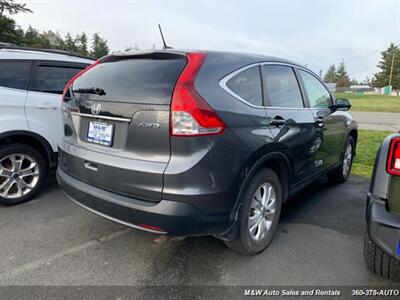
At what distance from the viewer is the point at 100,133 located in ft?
7.91

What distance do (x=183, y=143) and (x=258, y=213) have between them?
3.51ft

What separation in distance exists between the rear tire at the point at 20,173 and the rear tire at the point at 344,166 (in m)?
4.04

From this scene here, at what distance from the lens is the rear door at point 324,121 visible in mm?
3553

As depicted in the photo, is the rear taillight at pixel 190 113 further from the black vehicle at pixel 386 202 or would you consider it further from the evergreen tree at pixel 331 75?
the evergreen tree at pixel 331 75

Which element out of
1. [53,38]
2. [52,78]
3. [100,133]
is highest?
[53,38]

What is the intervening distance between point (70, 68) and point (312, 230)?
12.3ft

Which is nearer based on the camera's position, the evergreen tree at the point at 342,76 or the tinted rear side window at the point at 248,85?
the tinted rear side window at the point at 248,85

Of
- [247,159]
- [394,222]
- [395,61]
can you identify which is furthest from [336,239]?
[395,61]

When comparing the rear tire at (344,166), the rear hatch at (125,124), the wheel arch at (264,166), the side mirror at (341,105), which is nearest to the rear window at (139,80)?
the rear hatch at (125,124)

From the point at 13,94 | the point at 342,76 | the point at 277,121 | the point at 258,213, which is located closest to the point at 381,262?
the point at 258,213

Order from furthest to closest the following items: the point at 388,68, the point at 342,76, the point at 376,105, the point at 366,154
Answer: the point at 342,76 → the point at 388,68 → the point at 376,105 → the point at 366,154

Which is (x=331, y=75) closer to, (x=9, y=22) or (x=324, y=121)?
(x=9, y=22)

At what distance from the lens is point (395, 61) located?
73562mm

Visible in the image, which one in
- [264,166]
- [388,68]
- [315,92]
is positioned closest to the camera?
[264,166]
